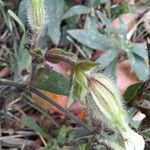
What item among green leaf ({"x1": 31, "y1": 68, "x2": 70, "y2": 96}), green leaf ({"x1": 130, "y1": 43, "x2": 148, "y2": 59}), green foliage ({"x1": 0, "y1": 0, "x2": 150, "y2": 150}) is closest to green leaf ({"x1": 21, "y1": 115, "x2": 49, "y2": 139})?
green foliage ({"x1": 0, "y1": 0, "x2": 150, "y2": 150})

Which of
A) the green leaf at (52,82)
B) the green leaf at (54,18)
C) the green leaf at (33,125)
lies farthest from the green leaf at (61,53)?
the green leaf at (54,18)

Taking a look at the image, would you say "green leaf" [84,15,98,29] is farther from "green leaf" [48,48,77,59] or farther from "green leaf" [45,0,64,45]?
"green leaf" [48,48,77,59]

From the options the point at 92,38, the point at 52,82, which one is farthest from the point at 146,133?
the point at 92,38

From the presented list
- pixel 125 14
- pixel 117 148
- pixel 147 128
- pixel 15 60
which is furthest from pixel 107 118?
pixel 125 14

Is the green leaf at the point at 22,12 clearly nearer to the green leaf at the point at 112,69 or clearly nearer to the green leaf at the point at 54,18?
the green leaf at the point at 54,18

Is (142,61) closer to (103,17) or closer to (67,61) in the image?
(103,17)
